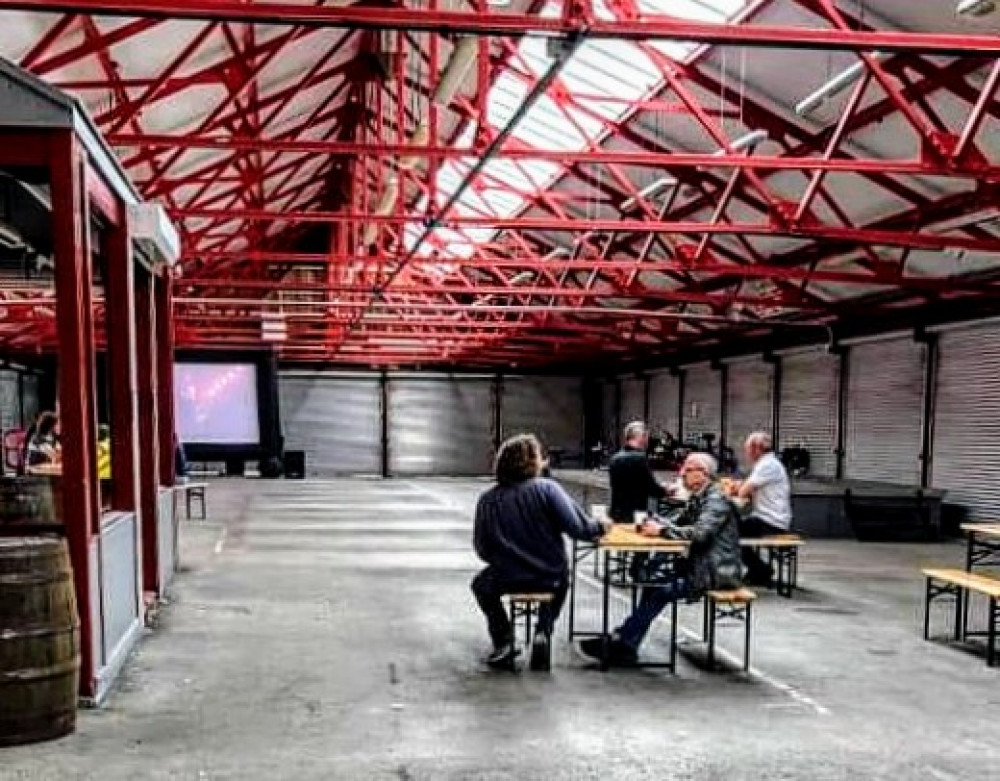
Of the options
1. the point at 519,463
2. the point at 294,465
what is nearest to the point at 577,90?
the point at 519,463

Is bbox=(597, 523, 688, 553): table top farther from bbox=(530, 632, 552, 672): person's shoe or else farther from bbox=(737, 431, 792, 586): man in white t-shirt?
bbox=(737, 431, 792, 586): man in white t-shirt

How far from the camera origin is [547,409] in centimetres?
3050

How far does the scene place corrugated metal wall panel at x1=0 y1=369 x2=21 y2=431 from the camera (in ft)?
79.4

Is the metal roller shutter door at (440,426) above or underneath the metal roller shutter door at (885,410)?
underneath

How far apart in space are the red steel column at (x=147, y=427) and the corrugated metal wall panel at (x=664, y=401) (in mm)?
18770

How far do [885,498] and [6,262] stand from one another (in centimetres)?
1100

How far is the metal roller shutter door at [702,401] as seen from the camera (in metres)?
22.5

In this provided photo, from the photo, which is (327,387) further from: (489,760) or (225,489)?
(489,760)

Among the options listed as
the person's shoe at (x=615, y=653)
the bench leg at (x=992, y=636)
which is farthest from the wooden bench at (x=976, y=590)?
the person's shoe at (x=615, y=653)

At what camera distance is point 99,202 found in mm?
5492

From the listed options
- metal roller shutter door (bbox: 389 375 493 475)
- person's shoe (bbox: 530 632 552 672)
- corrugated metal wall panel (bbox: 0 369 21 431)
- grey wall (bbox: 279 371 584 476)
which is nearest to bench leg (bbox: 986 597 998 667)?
person's shoe (bbox: 530 632 552 672)

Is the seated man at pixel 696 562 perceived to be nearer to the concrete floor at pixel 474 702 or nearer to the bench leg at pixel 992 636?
the concrete floor at pixel 474 702

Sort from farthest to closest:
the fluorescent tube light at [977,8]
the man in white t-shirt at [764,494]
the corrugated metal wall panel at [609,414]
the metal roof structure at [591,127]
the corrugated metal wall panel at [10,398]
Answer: the corrugated metal wall panel at [609,414], the corrugated metal wall panel at [10,398], the man in white t-shirt at [764,494], the metal roof structure at [591,127], the fluorescent tube light at [977,8]

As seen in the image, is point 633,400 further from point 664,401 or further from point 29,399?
point 29,399
